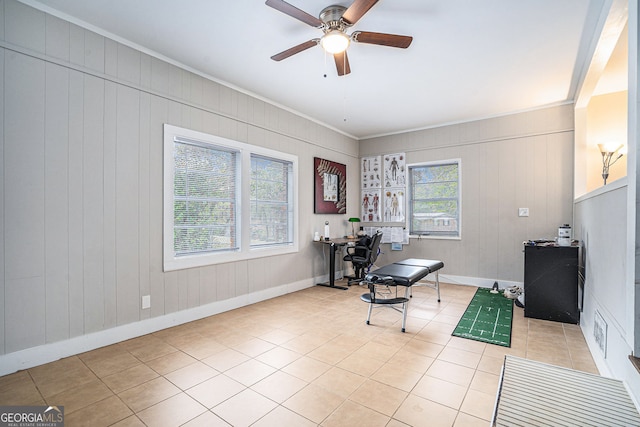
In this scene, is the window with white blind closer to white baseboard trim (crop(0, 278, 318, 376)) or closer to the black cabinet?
white baseboard trim (crop(0, 278, 318, 376))

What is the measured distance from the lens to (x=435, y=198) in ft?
18.8

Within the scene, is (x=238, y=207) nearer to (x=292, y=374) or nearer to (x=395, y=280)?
(x=395, y=280)

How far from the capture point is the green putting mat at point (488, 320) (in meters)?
3.09

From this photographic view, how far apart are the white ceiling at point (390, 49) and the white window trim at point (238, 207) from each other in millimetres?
773

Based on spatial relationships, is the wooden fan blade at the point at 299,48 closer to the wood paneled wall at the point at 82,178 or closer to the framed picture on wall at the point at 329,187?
the wood paneled wall at the point at 82,178

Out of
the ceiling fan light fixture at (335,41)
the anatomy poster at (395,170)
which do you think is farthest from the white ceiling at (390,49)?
the anatomy poster at (395,170)

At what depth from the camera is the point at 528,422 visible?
3.87ft

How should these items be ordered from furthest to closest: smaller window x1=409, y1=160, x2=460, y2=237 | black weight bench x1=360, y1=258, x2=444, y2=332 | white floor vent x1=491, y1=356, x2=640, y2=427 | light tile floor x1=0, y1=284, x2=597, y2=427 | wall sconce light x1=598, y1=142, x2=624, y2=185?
1. smaller window x1=409, y1=160, x2=460, y2=237
2. wall sconce light x1=598, y1=142, x2=624, y2=185
3. black weight bench x1=360, y1=258, x2=444, y2=332
4. light tile floor x1=0, y1=284, x2=597, y2=427
5. white floor vent x1=491, y1=356, x2=640, y2=427

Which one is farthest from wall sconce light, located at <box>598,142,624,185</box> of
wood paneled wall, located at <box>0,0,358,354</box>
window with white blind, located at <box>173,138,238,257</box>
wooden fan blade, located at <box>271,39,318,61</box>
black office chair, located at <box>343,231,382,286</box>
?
wood paneled wall, located at <box>0,0,358,354</box>

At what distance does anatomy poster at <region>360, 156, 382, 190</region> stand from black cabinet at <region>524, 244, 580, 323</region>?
3.17 meters

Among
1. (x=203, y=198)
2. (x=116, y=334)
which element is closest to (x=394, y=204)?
(x=203, y=198)

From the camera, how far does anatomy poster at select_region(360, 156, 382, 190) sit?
6363 mm

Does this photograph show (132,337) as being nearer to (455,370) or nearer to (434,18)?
(455,370)

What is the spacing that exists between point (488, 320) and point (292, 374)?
2.48 m
